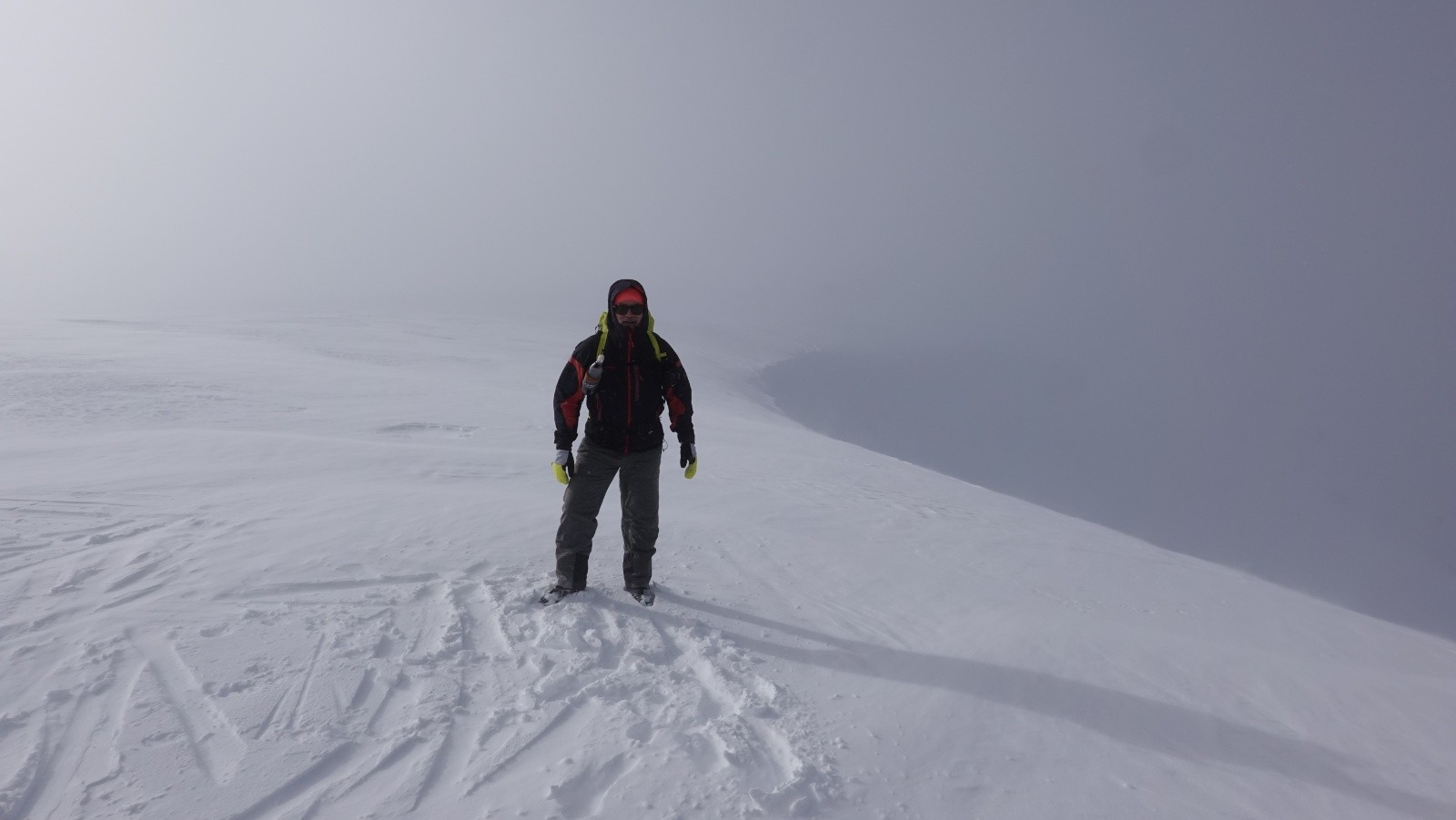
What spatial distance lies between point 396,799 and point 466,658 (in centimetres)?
99

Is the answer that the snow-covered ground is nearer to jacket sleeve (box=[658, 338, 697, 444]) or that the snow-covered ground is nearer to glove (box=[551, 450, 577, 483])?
glove (box=[551, 450, 577, 483])

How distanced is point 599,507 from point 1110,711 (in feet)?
10.5

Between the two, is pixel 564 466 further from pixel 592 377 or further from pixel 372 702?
pixel 372 702

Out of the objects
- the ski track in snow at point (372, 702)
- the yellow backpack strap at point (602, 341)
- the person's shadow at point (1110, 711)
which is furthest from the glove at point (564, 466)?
the person's shadow at point (1110, 711)

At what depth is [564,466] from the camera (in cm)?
423

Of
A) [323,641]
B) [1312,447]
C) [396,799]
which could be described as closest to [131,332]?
[323,641]

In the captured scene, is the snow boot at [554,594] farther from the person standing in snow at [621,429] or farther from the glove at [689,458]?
the glove at [689,458]

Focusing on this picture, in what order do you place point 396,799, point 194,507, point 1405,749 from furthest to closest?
point 194,507, point 1405,749, point 396,799

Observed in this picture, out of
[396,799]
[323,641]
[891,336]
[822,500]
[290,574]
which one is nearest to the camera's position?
[396,799]

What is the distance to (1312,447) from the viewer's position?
51688mm

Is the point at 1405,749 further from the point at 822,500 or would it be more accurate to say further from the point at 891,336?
the point at 891,336

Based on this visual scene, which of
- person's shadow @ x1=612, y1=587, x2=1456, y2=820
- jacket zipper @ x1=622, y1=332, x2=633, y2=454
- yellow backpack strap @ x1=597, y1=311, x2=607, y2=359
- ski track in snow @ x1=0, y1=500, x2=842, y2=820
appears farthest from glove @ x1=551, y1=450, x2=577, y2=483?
person's shadow @ x1=612, y1=587, x2=1456, y2=820

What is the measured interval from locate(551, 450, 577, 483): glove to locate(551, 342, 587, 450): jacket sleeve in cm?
4

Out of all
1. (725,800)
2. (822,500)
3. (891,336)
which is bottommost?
(891,336)
